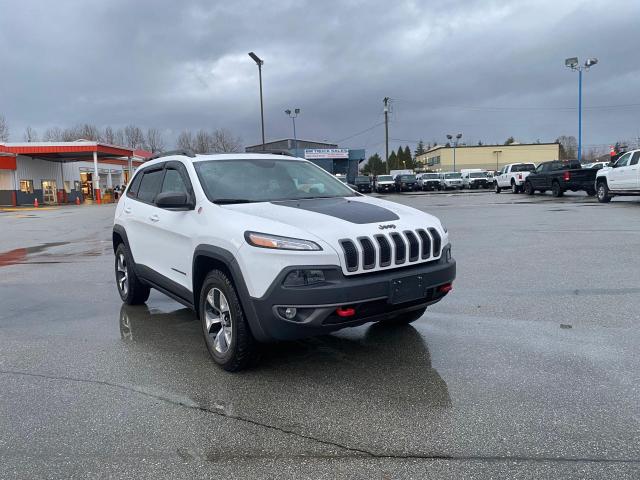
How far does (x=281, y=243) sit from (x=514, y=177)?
32273 millimetres

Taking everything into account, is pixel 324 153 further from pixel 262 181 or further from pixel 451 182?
pixel 262 181

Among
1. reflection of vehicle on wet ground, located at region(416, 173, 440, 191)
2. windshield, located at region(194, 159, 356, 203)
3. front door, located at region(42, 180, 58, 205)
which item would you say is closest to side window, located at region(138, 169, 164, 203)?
windshield, located at region(194, 159, 356, 203)

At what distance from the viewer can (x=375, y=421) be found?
11.1ft

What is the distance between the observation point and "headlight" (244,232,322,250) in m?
3.70

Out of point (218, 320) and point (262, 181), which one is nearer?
point (218, 320)

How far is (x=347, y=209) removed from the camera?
4.40 meters

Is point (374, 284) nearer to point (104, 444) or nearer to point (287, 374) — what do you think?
point (287, 374)

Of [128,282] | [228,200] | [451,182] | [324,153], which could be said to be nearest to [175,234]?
[228,200]

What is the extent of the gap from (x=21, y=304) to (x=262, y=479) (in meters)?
5.37

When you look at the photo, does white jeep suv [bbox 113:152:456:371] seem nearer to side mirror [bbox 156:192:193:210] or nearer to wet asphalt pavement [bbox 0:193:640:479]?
side mirror [bbox 156:192:193:210]

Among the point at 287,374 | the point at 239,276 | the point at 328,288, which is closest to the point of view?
the point at 328,288

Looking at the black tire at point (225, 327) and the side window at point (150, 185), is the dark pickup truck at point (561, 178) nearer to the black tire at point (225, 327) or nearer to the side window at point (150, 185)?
the side window at point (150, 185)

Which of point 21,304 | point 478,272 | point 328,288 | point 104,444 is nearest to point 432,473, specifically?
point 328,288

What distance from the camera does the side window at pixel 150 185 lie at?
19.1 ft
